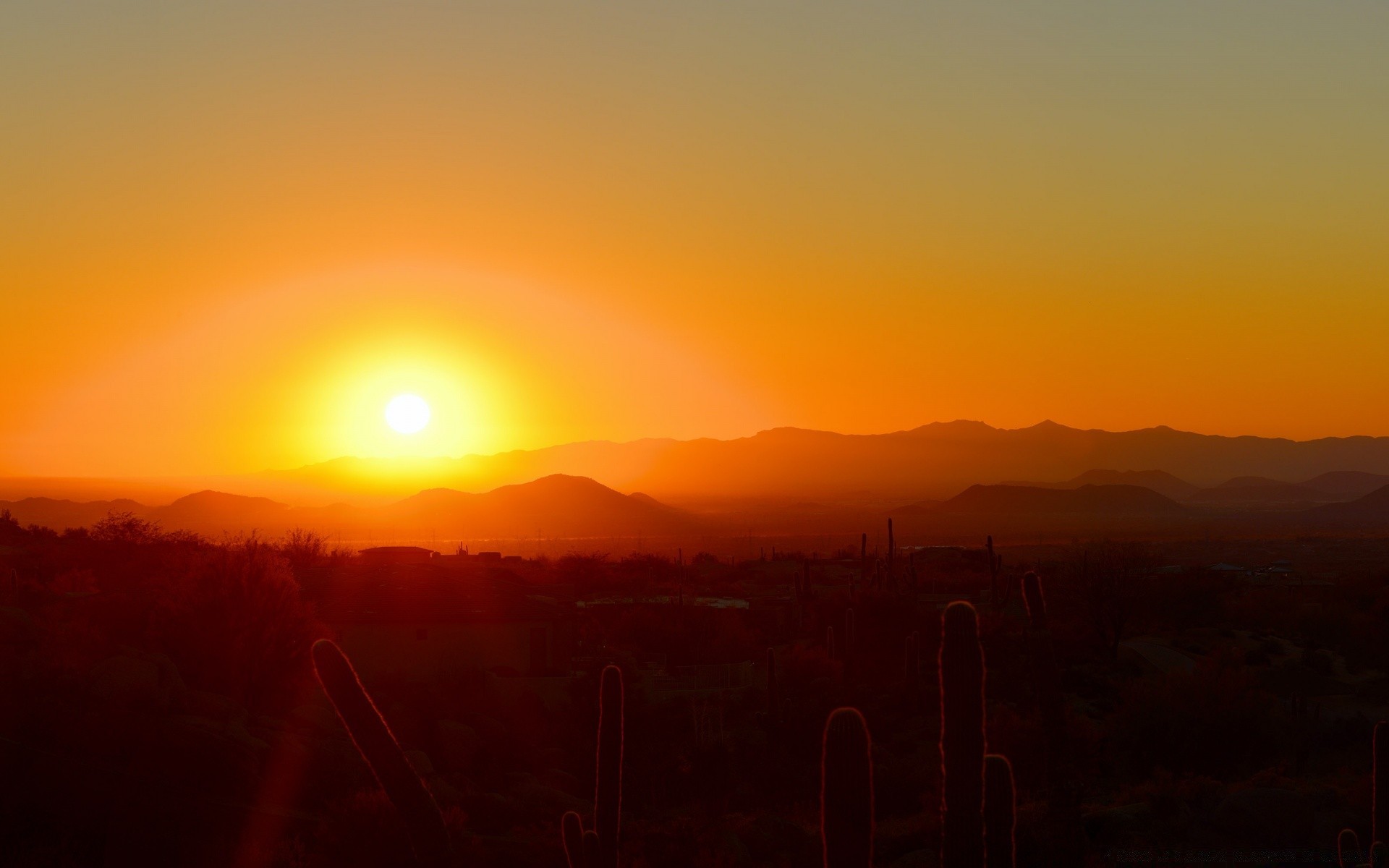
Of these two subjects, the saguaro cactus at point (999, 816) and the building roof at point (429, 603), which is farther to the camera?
the building roof at point (429, 603)

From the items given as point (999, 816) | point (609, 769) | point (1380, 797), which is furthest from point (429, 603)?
point (999, 816)

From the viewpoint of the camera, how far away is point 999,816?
10.4 m

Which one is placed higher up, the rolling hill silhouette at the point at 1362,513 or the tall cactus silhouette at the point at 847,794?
the tall cactus silhouette at the point at 847,794

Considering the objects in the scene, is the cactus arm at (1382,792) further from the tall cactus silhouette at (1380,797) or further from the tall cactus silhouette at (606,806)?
the tall cactus silhouette at (606,806)

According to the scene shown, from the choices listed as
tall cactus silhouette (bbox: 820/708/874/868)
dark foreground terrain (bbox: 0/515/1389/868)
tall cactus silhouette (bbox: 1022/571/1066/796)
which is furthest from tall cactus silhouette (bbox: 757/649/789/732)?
tall cactus silhouette (bbox: 820/708/874/868)

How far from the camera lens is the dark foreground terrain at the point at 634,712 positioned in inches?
793

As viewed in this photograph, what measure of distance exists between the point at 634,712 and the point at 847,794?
78.2ft

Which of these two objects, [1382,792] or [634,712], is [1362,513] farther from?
[1382,792]

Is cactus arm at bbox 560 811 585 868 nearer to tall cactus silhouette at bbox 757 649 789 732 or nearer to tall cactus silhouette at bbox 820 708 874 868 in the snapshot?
tall cactus silhouette at bbox 820 708 874 868

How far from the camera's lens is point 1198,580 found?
59.9 meters

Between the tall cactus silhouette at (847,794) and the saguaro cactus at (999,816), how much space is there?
1441mm

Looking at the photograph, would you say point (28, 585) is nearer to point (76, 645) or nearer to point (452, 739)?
point (76, 645)

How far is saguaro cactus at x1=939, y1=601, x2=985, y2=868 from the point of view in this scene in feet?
29.7

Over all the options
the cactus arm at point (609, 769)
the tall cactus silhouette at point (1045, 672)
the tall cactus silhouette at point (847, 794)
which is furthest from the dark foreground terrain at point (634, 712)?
the tall cactus silhouette at point (847, 794)
